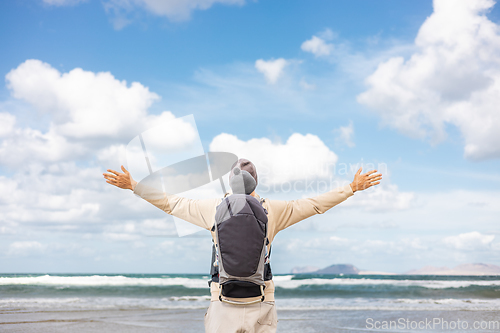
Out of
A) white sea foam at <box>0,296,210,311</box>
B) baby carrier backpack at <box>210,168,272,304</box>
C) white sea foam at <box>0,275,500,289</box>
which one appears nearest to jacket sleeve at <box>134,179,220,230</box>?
baby carrier backpack at <box>210,168,272,304</box>

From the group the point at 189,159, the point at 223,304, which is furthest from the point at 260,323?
the point at 189,159

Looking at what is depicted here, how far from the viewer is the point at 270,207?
2.40 meters

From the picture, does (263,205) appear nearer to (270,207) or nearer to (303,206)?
(270,207)

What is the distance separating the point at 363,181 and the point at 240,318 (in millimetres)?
1154

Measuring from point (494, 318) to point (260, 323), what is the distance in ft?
34.8

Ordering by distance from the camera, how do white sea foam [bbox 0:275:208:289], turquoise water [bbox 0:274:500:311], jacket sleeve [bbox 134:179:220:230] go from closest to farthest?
jacket sleeve [bbox 134:179:220:230]
turquoise water [bbox 0:274:500:311]
white sea foam [bbox 0:275:208:289]

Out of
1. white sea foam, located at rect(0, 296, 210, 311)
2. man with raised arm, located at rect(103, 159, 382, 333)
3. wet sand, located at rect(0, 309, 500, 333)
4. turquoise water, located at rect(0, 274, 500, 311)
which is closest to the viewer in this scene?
man with raised arm, located at rect(103, 159, 382, 333)

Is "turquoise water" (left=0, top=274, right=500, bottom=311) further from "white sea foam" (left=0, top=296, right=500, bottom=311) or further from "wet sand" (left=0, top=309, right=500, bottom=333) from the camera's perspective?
"wet sand" (left=0, top=309, right=500, bottom=333)

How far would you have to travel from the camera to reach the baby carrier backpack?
214 cm

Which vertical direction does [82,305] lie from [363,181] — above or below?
below

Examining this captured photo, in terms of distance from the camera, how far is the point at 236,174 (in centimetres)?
224

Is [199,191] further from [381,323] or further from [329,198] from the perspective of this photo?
[381,323]

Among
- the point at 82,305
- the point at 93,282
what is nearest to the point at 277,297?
the point at 82,305

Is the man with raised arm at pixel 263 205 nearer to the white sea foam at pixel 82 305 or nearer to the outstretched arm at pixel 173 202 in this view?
the outstretched arm at pixel 173 202
